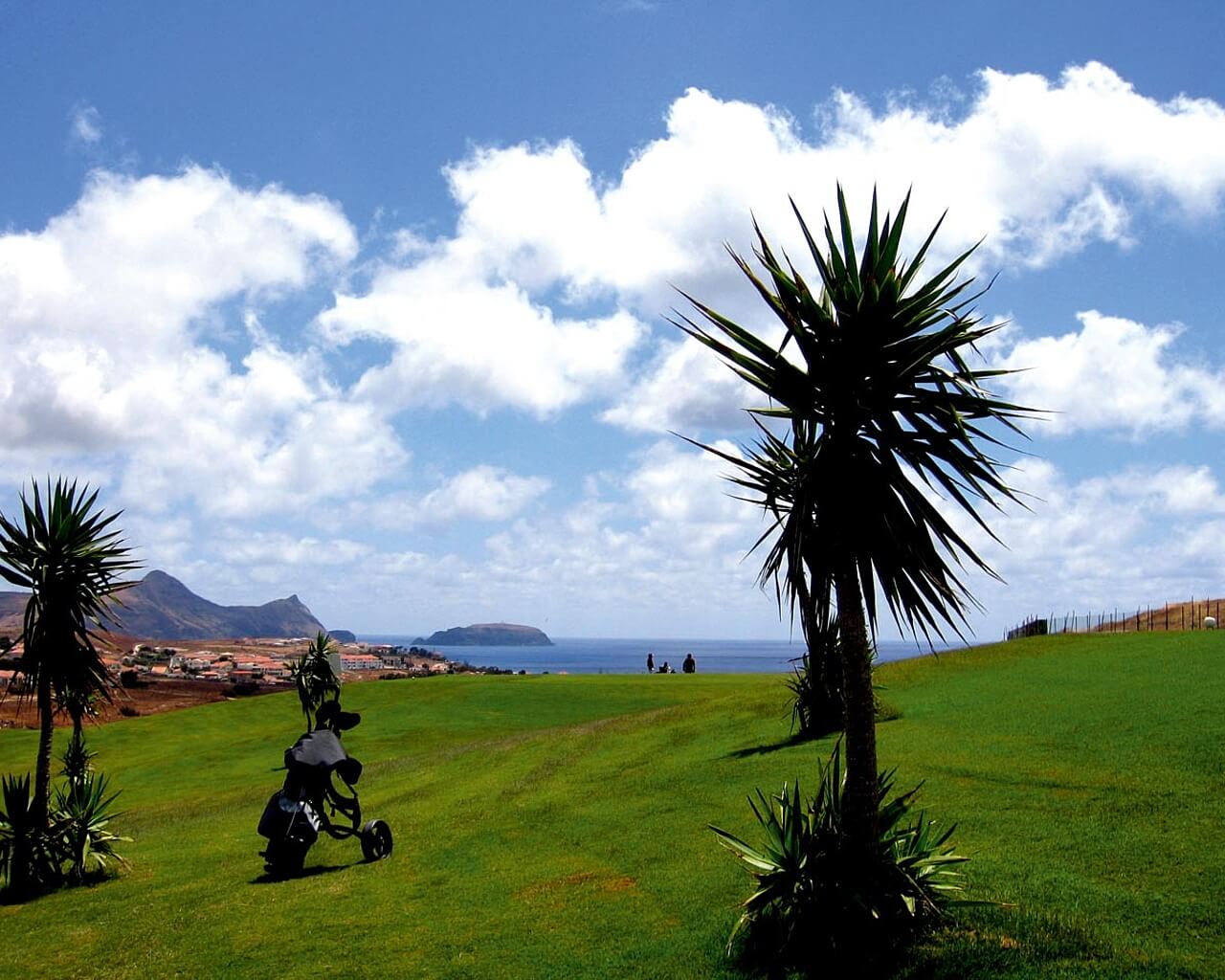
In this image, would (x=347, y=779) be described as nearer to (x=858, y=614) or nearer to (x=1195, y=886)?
(x=858, y=614)

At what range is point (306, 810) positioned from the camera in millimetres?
18672

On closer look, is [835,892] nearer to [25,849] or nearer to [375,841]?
[375,841]

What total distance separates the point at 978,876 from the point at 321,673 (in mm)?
36556

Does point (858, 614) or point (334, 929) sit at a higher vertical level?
point (858, 614)

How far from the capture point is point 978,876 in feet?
42.5

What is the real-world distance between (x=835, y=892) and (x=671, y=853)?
5852 millimetres

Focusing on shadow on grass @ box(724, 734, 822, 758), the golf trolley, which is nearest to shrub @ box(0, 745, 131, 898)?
the golf trolley

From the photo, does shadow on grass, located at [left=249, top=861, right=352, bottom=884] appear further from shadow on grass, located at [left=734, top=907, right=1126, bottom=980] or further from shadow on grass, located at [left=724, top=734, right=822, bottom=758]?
shadow on grass, located at [left=724, top=734, right=822, bottom=758]

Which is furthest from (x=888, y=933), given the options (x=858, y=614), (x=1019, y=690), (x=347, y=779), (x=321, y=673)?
(x=321, y=673)

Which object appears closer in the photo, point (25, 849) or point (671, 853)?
point (671, 853)

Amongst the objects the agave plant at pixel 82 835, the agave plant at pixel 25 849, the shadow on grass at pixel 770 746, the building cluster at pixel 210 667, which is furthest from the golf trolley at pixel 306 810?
the building cluster at pixel 210 667

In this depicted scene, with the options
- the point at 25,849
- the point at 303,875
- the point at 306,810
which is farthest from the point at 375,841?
the point at 25,849

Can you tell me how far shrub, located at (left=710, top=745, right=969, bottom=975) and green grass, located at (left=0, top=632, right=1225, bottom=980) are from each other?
0.48 meters

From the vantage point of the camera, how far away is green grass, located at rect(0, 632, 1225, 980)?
38.6ft
